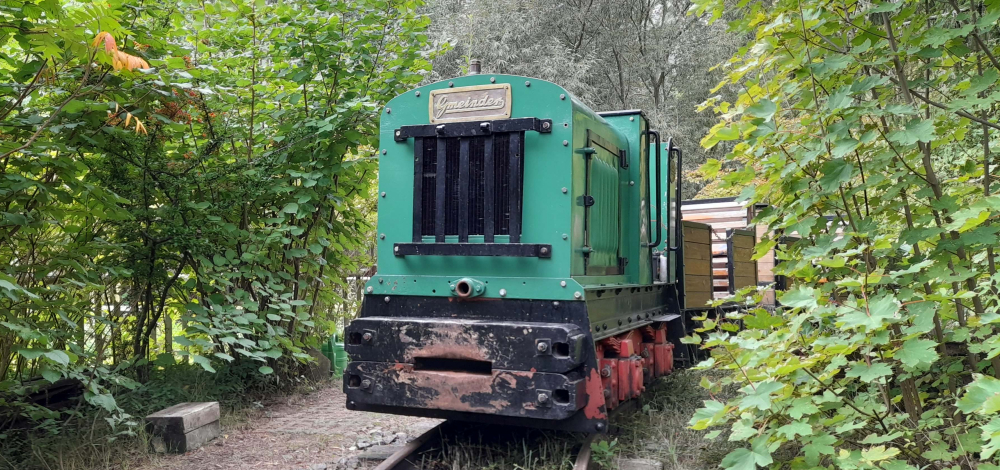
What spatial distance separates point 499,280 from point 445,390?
Result: 0.76 meters

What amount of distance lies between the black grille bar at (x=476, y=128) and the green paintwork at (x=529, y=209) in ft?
0.24

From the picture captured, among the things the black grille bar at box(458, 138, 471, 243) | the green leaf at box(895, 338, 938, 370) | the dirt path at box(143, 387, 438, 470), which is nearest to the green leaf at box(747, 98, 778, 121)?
the green leaf at box(895, 338, 938, 370)

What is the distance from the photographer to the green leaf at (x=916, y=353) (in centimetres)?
277

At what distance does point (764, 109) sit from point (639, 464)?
2344 mm

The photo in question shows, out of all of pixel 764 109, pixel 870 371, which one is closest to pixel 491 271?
pixel 764 109

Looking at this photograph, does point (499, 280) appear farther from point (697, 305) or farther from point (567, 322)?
point (697, 305)

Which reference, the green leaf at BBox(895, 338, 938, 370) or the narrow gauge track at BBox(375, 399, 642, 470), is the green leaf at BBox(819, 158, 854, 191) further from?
the narrow gauge track at BBox(375, 399, 642, 470)

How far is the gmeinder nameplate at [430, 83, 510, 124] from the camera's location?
4.56 m

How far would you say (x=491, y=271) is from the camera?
4543 millimetres

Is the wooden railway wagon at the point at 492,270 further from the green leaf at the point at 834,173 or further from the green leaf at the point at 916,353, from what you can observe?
the green leaf at the point at 916,353

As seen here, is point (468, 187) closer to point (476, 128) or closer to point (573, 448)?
point (476, 128)

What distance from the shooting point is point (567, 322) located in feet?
13.9

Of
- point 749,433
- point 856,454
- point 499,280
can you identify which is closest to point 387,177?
point 499,280

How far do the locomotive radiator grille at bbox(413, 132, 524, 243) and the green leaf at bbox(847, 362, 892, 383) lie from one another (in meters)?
2.11
